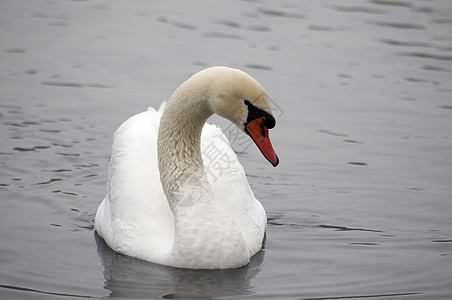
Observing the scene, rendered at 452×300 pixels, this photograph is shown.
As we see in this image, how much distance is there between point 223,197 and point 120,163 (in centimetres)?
115

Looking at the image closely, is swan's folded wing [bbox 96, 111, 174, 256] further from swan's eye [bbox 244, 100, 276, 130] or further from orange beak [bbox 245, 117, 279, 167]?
swan's eye [bbox 244, 100, 276, 130]

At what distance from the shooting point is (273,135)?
12.8 m

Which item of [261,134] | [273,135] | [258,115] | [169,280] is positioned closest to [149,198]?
[169,280]

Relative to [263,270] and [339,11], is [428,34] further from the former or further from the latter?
[263,270]

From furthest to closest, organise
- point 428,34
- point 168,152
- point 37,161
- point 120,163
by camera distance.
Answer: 1. point 428,34
2. point 37,161
3. point 120,163
4. point 168,152

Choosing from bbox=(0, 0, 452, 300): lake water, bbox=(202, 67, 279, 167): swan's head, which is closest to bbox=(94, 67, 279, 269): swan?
bbox=(202, 67, 279, 167): swan's head

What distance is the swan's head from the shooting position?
7.99 meters

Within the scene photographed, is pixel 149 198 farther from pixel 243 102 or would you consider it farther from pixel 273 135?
pixel 273 135

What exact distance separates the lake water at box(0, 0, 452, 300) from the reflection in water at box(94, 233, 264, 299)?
19 millimetres

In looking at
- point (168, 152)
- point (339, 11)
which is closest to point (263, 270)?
point (168, 152)

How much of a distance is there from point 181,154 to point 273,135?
420 cm

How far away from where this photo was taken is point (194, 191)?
28.2 ft

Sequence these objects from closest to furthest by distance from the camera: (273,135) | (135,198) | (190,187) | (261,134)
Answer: (261,134) → (190,187) → (135,198) → (273,135)

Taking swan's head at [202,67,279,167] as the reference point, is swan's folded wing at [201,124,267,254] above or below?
below
